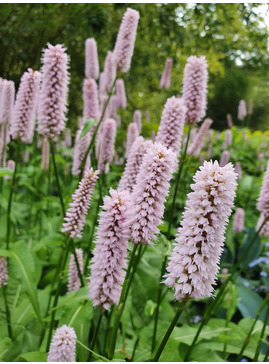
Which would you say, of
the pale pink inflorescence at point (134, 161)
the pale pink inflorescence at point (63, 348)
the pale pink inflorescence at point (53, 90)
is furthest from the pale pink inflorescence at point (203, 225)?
the pale pink inflorescence at point (53, 90)

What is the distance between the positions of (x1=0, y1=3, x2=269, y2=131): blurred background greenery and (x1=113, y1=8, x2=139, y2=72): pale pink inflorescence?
1333 mm

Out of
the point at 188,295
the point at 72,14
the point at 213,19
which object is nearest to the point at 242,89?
the point at 213,19

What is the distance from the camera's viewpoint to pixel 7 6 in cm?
367

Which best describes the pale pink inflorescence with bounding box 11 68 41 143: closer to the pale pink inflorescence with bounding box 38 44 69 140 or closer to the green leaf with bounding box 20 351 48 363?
the pale pink inflorescence with bounding box 38 44 69 140

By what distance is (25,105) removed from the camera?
2461mm

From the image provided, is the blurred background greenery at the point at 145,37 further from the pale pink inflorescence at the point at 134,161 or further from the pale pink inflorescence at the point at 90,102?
the pale pink inflorescence at the point at 134,161

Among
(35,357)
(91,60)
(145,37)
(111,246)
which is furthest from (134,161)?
(145,37)

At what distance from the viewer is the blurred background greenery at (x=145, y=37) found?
3.86 metres

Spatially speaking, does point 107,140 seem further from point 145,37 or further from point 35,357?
point 145,37

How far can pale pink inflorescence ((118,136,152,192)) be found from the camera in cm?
195

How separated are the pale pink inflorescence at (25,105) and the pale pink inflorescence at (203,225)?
1542 millimetres

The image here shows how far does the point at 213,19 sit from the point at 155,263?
3.39 metres

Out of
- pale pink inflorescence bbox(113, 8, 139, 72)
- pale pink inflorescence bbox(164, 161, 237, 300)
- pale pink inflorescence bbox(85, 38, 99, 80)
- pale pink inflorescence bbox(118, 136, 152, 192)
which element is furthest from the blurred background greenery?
pale pink inflorescence bbox(164, 161, 237, 300)

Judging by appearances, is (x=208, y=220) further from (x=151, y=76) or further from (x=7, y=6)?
(x=151, y=76)
